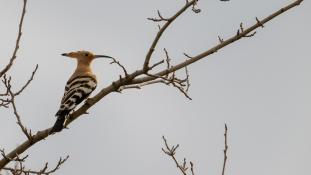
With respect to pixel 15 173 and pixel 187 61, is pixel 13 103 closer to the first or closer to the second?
pixel 15 173

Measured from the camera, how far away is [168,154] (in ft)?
22.5

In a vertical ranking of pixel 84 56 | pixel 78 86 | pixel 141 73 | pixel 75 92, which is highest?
pixel 84 56

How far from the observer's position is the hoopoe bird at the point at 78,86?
878cm

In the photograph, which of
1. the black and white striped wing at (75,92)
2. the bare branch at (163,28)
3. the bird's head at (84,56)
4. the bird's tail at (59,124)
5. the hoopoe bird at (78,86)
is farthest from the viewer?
the bird's head at (84,56)

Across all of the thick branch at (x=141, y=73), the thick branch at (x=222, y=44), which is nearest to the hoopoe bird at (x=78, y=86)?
the thick branch at (x=141, y=73)

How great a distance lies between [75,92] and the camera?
379 inches

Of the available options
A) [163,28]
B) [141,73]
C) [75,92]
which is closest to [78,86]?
[75,92]

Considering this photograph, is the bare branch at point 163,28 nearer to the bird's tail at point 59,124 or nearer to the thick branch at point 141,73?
the thick branch at point 141,73

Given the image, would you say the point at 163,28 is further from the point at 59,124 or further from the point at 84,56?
the point at 84,56

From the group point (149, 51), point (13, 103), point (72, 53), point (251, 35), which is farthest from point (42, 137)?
point (72, 53)

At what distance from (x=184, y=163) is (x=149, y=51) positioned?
1351 mm

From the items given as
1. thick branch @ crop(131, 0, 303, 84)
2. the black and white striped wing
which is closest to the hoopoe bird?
the black and white striped wing

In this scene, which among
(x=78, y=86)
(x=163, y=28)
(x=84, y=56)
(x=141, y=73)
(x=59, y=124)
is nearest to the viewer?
(x=163, y=28)

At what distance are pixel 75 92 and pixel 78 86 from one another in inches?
16.5
